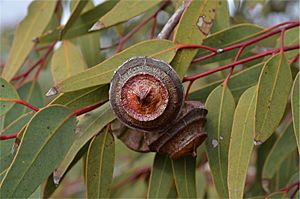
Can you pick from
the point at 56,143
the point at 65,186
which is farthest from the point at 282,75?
the point at 65,186

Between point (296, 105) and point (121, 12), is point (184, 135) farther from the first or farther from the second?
point (121, 12)

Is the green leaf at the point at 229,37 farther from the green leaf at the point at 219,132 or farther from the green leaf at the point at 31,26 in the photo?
the green leaf at the point at 31,26

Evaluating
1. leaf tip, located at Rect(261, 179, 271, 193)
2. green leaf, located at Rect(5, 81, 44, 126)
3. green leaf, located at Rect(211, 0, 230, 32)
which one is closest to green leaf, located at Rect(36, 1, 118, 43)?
green leaf, located at Rect(5, 81, 44, 126)

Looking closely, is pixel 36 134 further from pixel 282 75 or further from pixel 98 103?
pixel 282 75

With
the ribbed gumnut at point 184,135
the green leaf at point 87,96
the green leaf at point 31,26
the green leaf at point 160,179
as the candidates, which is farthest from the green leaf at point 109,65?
the green leaf at point 31,26

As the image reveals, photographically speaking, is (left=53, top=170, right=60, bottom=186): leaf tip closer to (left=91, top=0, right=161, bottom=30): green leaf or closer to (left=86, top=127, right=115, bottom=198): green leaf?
(left=86, top=127, right=115, bottom=198): green leaf
